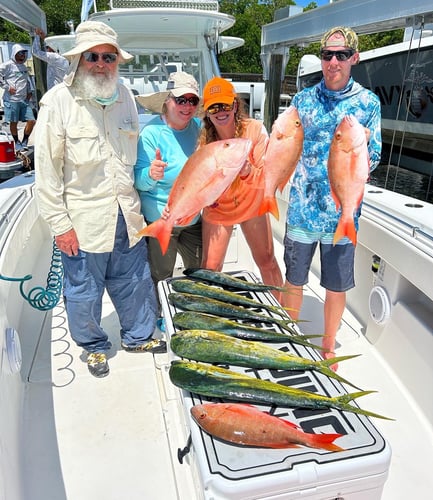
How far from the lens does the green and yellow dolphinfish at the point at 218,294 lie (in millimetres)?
2010

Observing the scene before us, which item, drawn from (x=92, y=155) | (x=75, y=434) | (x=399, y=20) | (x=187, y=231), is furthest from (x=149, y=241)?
(x=399, y=20)

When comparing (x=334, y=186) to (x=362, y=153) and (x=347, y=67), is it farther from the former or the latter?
(x=347, y=67)

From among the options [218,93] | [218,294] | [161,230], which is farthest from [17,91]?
[218,294]

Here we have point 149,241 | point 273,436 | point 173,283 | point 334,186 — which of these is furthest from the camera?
point 149,241

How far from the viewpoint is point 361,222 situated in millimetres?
2660

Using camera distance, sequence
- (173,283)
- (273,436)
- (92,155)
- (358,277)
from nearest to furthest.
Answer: (273,436) → (92,155) → (173,283) → (358,277)

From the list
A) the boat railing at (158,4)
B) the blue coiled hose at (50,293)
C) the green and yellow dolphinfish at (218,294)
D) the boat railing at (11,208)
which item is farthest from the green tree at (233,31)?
the green and yellow dolphinfish at (218,294)

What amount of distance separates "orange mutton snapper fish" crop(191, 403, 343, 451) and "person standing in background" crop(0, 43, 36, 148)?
7.89 metres

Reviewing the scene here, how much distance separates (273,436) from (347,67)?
5.09ft

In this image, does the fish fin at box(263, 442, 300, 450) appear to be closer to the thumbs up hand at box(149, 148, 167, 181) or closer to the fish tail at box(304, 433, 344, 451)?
the fish tail at box(304, 433, 344, 451)

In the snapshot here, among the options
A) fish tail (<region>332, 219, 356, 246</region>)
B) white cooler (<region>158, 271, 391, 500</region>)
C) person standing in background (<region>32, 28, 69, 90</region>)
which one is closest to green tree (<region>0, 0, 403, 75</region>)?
person standing in background (<region>32, 28, 69, 90</region>)

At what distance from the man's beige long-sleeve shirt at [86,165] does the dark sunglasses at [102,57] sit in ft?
0.56

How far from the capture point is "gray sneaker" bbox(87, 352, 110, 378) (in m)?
2.46

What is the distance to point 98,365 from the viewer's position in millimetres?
2471
